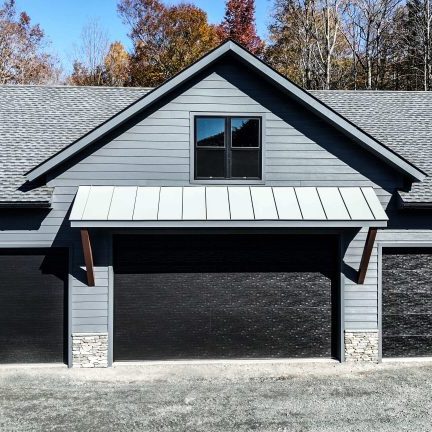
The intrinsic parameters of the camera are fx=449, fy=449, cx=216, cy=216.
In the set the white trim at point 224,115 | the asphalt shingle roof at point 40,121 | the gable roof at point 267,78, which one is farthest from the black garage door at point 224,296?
the asphalt shingle roof at point 40,121

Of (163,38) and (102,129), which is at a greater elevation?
(163,38)

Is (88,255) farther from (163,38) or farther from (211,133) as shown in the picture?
(163,38)

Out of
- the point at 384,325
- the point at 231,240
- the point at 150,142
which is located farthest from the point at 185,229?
the point at 384,325

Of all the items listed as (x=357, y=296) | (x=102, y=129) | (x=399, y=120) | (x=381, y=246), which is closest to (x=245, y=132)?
(x=102, y=129)

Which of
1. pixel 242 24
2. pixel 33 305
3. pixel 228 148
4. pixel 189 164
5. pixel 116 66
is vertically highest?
pixel 242 24

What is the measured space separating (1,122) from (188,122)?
231 inches

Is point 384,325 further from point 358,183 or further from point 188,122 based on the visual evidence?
point 188,122

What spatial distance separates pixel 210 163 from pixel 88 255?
11.1 ft

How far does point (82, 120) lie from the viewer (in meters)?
12.8

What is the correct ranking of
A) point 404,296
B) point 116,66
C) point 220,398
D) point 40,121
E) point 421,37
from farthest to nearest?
1. point 116,66
2. point 421,37
3. point 40,121
4. point 404,296
5. point 220,398

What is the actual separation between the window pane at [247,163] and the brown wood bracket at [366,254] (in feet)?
9.10

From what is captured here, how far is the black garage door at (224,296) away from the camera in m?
10.3

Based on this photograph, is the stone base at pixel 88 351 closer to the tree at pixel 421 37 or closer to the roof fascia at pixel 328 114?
the roof fascia at pixel 328 114

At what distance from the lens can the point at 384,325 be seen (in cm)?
1066
